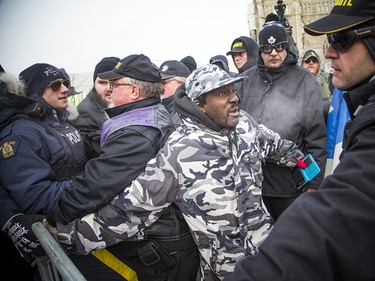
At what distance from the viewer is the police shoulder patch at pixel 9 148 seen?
2.09 m

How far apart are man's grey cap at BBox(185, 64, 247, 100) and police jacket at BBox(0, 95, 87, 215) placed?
1179 millimetres

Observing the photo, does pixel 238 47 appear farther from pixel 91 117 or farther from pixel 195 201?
pixel 195 201

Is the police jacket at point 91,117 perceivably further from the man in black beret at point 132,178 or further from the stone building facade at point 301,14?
the stone building facade at point 301,14

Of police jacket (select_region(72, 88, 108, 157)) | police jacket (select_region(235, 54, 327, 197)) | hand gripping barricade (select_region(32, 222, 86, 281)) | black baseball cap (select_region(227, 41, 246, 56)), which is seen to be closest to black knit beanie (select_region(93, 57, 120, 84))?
police jacket (select_region(72, 88, 108, 157))

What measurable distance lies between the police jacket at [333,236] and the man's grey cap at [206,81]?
3.68 ft

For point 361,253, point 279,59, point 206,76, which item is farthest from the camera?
point 279,59

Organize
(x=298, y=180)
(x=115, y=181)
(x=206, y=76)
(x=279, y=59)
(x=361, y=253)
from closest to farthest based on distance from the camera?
(x=361, y=253) → (x=115, y=181) → (x=206, y=76) → (x=298, y=180) → (x=279, y=59)

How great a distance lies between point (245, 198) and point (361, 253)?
3.67ft

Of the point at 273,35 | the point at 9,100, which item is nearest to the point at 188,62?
the point at 273,35

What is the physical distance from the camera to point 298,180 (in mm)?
2768

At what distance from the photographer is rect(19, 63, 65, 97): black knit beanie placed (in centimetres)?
270

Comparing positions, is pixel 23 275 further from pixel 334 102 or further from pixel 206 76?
pixel 334 102

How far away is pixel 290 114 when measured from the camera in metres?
2.90

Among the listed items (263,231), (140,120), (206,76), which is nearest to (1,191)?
(140,120)
